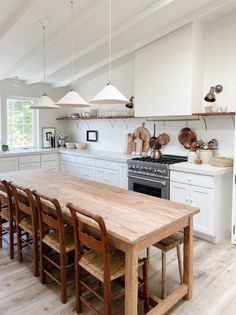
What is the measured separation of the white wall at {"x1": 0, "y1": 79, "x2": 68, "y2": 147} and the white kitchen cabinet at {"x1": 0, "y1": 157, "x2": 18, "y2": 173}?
68 centimetres

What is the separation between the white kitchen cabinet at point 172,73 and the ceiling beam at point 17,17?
178 cm

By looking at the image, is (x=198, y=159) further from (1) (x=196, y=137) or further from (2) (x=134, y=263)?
(2) (x=134, y=263)

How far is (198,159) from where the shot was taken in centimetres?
370

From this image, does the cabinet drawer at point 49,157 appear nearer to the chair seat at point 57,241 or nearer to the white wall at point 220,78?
the white wall at point 220,78

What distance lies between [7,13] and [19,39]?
60 cm

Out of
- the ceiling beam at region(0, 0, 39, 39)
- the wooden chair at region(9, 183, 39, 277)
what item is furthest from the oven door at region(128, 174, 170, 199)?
the ceiling beam at region(0, 0, 39, 39)

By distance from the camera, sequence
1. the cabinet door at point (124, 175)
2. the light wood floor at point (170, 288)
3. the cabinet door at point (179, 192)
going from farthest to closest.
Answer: the cabinet door at point (124, 175), the cabinet door at point (179, 192), the light wood floor at point (170, 288)

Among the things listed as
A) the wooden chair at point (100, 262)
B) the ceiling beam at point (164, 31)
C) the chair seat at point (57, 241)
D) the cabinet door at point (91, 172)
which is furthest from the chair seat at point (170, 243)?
the cabinet door at point (91, 172)

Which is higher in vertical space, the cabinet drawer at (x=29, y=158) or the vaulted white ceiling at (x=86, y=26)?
the vaulted white ceiling at (x=86, y=26)

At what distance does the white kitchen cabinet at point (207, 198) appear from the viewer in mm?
3189

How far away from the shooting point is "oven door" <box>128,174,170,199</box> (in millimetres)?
3640

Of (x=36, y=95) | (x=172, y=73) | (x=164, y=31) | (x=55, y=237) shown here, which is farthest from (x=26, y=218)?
(x=36, y=95)

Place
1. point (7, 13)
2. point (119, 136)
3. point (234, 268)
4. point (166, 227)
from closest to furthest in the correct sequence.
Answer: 1. point (166, 227)
2. point (234, 268)
3. point (7, 13)
4. point (119, 136)

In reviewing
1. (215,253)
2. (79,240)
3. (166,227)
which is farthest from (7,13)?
(215,253)
